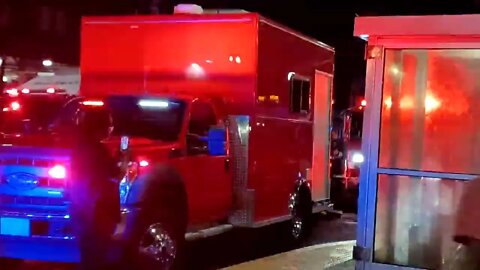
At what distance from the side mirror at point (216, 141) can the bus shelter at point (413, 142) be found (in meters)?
2.37

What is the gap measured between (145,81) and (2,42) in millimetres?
18803

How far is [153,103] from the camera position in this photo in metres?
10.1

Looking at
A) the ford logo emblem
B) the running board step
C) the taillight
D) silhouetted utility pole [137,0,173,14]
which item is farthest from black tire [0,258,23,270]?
silhouetted utility pole [137,0,173,14]

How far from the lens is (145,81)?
38.1 feet

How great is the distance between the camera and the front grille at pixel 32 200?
26.9ft

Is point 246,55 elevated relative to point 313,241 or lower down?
elevated

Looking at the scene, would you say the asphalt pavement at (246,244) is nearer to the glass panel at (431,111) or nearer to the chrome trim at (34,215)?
the chrome trim at (34,215)

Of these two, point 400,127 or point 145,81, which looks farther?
point 145,81

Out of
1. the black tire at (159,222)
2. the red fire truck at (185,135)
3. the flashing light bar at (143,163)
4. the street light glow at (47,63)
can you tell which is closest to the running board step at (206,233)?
the red fire truck at (185,135)

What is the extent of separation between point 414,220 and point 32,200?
3951 mm

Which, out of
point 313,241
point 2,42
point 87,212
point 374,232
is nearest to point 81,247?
point 87,212

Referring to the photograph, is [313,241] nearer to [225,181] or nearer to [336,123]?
[225,181]

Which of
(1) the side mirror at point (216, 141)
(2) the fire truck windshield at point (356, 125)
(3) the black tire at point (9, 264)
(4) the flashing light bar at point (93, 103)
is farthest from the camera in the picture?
(2) the fire truck windshield at point (356, 125)

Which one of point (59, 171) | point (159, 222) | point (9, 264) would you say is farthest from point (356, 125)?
point (59, 171)
